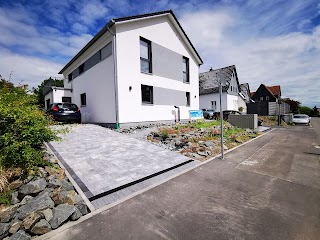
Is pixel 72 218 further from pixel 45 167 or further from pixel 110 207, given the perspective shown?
pixel 45 167

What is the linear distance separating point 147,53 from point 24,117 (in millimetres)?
10239

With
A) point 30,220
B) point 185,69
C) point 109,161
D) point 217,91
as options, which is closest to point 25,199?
point 30,220

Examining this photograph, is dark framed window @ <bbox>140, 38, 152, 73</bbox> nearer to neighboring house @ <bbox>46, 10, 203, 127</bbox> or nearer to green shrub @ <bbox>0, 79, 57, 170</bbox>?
neighboring house @ <bbox>46, 10, 203, 127</bbox>

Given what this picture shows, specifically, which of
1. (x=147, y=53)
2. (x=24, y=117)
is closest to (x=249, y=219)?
(x=24, y=117)

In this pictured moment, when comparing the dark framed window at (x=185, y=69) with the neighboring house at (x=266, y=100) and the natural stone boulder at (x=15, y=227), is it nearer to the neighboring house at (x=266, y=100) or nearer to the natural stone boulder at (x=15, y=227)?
the natural stone boulder at (x=15, y=227)

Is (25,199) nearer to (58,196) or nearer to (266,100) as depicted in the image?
(58,196)

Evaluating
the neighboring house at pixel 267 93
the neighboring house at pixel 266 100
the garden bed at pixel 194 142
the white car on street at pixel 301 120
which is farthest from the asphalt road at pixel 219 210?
the neighboring house at pixel 267 93

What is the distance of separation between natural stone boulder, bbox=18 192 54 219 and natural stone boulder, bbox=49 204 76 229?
0.49 feet

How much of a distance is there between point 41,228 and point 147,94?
10.6 meters

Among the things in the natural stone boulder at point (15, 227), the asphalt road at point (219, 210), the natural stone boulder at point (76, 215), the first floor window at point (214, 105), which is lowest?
the asphalt road at point (219, 210)

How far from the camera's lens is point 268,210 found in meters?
3.08

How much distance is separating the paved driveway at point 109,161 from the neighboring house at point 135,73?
382 cm

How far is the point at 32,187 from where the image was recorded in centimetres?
301

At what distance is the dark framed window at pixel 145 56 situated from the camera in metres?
12.1
